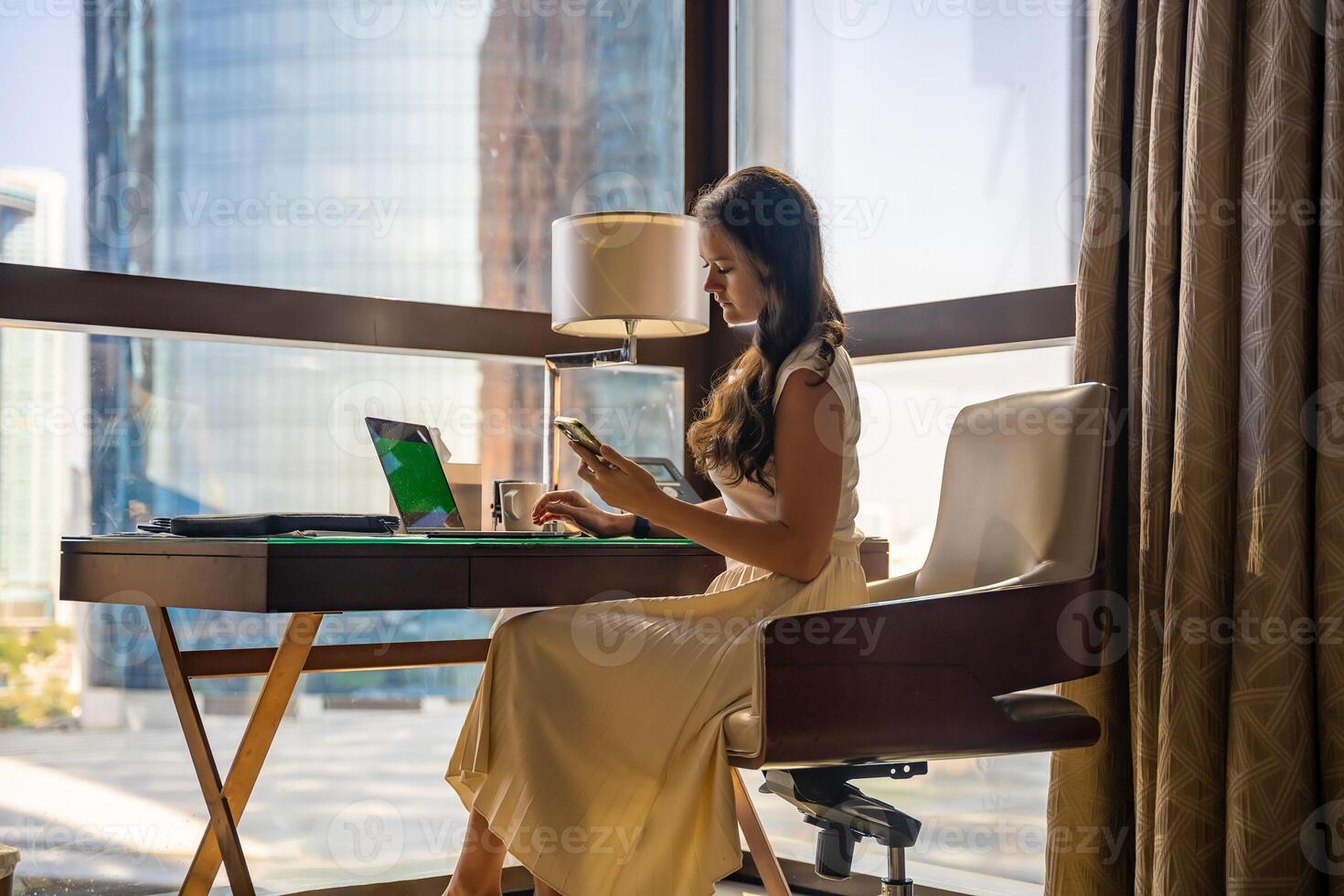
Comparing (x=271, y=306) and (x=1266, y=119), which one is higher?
(x=1266, y=119)

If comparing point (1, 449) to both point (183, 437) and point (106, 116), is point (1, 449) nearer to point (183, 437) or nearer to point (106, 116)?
point (183, 437)

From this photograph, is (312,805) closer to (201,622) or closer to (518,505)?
(201,622)

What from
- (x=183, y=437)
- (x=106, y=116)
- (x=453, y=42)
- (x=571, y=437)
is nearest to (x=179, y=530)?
(x=571, y=437)

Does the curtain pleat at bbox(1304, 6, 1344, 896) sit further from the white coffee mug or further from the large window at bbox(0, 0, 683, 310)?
the large window at bbox(0, 0, 683, 310)

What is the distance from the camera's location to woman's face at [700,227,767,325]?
2043 mm

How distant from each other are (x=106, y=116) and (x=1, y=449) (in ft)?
2.45

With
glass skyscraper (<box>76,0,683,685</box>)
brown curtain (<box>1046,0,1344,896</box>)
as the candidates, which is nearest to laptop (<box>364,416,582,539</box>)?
glass skyscraper (<box>76,0,683,685</box>)

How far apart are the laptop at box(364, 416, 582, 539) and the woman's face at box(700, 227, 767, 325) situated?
553 mm

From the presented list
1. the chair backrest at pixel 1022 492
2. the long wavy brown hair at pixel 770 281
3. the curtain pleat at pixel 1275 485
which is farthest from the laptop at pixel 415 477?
the curtain pleat at pixel 1275 485

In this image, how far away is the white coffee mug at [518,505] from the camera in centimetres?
252

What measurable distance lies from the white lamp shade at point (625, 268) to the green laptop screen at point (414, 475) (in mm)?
464

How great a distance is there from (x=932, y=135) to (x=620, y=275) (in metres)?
0.81

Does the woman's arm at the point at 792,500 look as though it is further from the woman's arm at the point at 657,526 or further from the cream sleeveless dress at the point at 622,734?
the woman's arm at the point at 657,526

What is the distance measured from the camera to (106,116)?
280 cm
